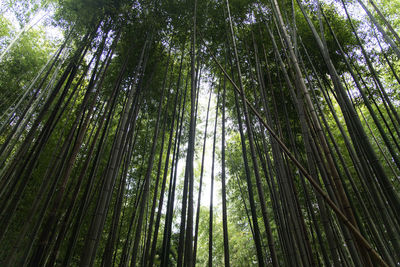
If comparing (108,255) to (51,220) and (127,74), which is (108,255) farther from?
(127,74)

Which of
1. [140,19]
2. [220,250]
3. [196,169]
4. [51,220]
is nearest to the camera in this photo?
[51,220]

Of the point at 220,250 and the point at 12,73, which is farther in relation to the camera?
the point at 220,250

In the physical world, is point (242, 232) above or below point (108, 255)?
above

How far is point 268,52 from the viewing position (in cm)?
421

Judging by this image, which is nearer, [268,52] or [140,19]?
[140,19]

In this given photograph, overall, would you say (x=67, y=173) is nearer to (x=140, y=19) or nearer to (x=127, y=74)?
(x=127, y=74)

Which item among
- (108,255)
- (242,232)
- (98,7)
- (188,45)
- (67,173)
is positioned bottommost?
(108,255)

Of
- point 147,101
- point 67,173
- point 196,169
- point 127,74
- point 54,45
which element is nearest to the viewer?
point 67,173

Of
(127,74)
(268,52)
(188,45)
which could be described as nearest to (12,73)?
(127,74)

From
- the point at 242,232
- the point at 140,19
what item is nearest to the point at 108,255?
the point at 140,19

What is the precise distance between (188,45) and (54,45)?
308 centimetres

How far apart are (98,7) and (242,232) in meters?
6.48

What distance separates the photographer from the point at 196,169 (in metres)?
6.43

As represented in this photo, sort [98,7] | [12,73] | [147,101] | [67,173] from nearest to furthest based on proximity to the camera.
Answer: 1. [67,173]
2. [98,7]
3. [147,101]
4. [12,73]
